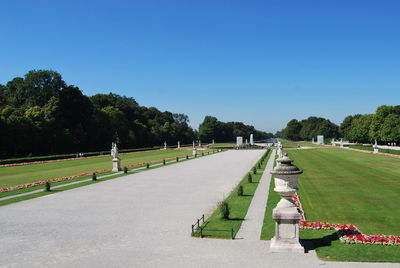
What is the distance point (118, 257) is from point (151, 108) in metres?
149

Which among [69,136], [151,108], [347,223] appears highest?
[151,108]

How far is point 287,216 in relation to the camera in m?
10.9

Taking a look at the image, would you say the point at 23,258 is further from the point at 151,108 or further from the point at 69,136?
the point at 151,108

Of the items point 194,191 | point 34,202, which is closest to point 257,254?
point 194,191

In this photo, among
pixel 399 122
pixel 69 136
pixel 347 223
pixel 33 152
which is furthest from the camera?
pixel 399 122

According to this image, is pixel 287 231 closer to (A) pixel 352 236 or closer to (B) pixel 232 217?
(A) pixel 352 236

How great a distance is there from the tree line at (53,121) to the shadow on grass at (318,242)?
196 feet

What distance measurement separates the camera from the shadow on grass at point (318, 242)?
37.0ft

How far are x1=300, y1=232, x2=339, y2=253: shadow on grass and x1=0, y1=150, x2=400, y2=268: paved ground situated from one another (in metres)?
0.61

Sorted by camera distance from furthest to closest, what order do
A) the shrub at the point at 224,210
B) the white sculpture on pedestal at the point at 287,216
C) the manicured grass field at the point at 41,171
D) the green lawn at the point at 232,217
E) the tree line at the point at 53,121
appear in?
the tree line at the point at 53,121, the manicured grass field at the point at 41,171, the shrub at the point at 224,210, the green lawn at the point at 232,217, the white sculpture on pedestal at the point at 287,216

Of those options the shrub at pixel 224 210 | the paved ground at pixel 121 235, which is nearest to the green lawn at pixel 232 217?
the shrub at pixel 224 210

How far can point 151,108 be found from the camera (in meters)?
158

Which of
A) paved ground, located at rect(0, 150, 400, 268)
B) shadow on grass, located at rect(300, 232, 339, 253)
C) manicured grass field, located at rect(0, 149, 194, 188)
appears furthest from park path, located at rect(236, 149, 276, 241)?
manicured grass field, located at rect(0, 149, 194, 188)

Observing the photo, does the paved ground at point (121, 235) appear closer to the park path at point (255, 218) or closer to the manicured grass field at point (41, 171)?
the park path at point (255, 218)
